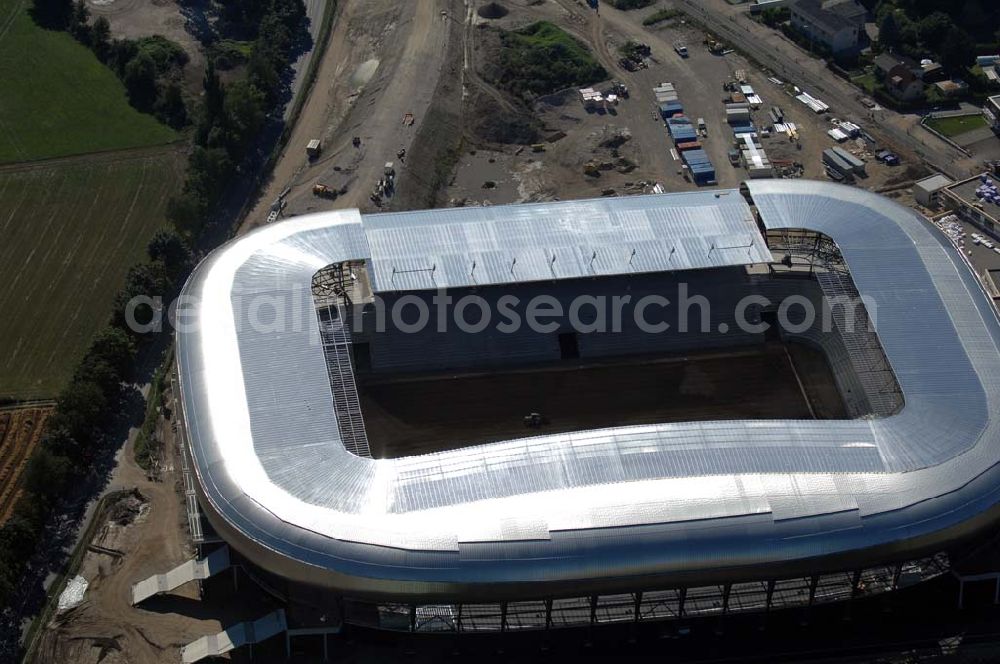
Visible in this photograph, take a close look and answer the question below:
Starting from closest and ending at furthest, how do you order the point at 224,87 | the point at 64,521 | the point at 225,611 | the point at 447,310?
the point at 225,611 → the point at 64,521 → the point at 447,310 → the point at 224,87

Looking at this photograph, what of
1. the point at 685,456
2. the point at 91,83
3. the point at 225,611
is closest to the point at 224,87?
the point at 91,83

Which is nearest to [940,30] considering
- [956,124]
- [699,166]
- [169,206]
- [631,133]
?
[956,124]

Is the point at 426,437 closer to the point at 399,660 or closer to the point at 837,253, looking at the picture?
the point at 399,660

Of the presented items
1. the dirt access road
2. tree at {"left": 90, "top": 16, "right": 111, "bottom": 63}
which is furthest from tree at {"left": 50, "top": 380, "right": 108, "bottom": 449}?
tree at {"left": 90, "top": 16, "right": 111, "bottom": 63}

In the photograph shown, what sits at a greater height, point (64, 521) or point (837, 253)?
point (837, 253)

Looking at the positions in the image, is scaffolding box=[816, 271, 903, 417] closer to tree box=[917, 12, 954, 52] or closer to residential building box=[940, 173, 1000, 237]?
residential building box=[940, 173, 1000, 237]

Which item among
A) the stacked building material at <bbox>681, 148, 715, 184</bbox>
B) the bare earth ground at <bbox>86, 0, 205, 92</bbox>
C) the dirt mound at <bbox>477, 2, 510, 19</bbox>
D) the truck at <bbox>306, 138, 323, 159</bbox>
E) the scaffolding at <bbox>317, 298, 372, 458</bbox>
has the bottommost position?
the bare earth ground at <bbox>86, 0, 205, 92</bbox>
